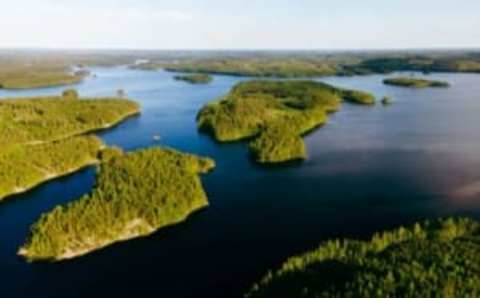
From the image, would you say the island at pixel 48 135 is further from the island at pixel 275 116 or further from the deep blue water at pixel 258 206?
the island at pixel 275 116

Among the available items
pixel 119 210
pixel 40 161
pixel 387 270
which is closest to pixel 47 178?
pixel 40 161

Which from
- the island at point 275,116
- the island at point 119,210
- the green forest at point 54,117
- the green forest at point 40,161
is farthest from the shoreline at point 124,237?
the green forest at point 54,117

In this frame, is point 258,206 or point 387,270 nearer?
point 387,270

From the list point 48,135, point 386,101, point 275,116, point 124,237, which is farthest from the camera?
point 386,101

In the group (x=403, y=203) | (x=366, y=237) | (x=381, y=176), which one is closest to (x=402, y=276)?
(x=366, y=237)

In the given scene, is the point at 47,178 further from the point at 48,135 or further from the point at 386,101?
the point at 386,101

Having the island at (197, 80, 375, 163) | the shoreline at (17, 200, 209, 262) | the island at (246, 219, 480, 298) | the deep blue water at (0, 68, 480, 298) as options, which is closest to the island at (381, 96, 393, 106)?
the island at (197, 80, 375, 163)

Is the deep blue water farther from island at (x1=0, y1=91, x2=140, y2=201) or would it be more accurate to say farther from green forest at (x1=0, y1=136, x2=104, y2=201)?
island at (x1=0, y1=91, x2=140, y2=201)
